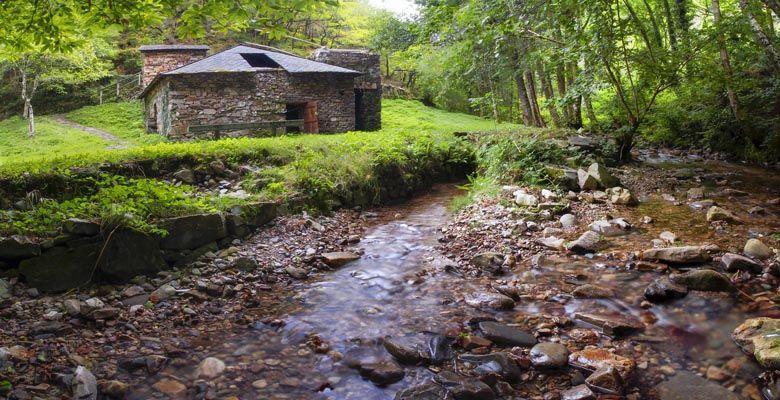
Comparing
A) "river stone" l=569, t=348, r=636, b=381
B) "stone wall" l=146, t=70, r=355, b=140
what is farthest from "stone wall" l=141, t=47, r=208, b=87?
"river stone" l=569, t=348, r=636, b=381

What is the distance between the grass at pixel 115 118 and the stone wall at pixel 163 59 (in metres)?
2.46

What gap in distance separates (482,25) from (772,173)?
22.8 ft

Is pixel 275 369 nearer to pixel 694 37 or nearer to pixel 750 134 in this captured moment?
pixel 694 37

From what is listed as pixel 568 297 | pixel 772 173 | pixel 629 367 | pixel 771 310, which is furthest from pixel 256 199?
pixel 772 173

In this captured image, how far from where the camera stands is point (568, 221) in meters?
6.86

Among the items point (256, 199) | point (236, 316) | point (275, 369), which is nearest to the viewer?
point (275, 369)

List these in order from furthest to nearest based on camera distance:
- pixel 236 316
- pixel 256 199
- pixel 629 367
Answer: pixel 256 199
pixel 236 316
pixel 629 367

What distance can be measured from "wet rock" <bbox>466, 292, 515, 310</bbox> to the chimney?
86.3 ft

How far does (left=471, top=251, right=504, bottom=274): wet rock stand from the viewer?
560 centimetres

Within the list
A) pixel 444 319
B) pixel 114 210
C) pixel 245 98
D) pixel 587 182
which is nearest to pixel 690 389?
pixel 444 319

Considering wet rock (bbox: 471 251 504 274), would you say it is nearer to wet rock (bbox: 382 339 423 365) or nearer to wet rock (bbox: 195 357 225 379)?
wet rock (bbox: 382 339 423 365)

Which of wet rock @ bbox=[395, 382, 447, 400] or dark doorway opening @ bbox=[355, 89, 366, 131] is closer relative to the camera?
wet rock @ bbox=[395, 382, 447, 400]

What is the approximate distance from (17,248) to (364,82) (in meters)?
19.2

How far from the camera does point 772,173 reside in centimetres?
959
